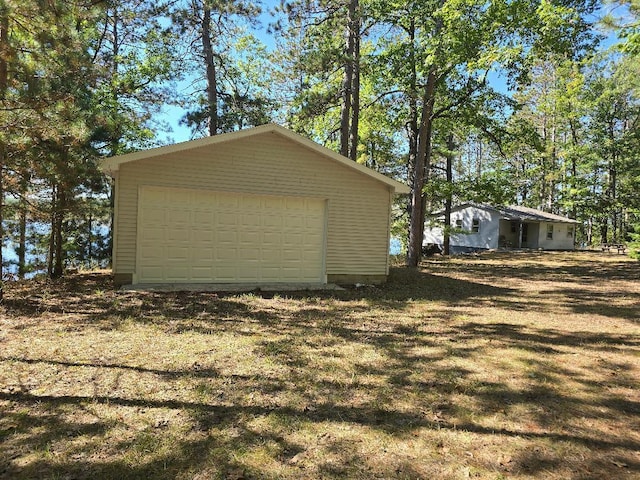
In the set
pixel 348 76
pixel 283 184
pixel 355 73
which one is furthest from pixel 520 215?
pixel 283 184

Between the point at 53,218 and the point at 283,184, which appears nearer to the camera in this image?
the point at 283,184

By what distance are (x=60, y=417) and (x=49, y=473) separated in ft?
2.52

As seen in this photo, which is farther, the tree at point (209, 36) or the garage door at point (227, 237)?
the tree at point (209, 36)

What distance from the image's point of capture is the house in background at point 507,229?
28.9 meters

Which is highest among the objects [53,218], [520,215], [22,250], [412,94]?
[412,94]

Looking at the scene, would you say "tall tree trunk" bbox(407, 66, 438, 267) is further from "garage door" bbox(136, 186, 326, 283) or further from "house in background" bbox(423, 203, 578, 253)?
"house in background" bbox(423, 203, 578, 253)

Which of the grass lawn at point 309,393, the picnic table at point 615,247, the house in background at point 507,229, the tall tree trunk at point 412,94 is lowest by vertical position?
the grass lawn at point 309,393

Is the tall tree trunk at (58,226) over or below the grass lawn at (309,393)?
over

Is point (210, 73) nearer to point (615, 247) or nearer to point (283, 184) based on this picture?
point (283, 184)

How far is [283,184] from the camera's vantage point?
9.79 metres

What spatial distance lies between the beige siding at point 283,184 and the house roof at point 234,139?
167 mm

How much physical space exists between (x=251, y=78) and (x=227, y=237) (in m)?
13.6

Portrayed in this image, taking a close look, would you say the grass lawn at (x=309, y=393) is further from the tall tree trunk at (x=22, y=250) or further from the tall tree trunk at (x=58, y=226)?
the tall tree trunk at (x=22, y=250)

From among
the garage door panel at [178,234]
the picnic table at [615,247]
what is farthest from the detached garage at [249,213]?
the picnic table at [615,247]
